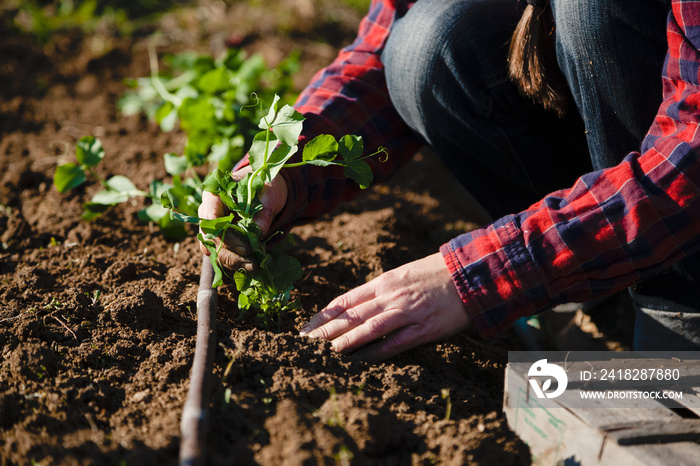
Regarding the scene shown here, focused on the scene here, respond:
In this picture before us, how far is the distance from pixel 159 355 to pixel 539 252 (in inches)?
33.3

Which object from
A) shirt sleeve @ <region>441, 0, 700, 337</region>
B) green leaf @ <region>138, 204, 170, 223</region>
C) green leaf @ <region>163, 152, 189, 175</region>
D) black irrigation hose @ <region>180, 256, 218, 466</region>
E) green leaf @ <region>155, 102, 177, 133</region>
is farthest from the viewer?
green leaf @ <region>155, 102, 177, 133</region>

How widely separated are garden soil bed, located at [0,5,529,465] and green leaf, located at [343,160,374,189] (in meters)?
0.38

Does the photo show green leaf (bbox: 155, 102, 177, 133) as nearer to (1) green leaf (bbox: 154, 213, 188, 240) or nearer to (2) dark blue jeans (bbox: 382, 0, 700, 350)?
(1) green leaf (bbox: 154, 213, 188, 240)

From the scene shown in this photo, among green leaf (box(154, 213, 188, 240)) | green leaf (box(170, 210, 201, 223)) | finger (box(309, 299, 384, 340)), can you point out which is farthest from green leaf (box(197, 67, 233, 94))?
finger (box(309, 299, 384, 340))

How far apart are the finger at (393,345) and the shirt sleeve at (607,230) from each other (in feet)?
0.44

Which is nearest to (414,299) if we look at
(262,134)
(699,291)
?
(262,134)

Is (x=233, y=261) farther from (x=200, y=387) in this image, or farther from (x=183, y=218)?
(x=200, y=387)

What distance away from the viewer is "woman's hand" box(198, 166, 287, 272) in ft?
4.39

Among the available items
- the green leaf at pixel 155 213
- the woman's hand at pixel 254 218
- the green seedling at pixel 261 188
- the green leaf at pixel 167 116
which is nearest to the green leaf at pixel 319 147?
the green seedling at pixel 261 188

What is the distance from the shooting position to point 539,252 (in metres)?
1.20

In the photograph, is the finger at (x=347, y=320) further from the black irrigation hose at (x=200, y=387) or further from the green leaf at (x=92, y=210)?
the green leaf at (x=92, y=210)

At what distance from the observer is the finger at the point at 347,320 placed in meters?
1.30

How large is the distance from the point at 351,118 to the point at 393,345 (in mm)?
677

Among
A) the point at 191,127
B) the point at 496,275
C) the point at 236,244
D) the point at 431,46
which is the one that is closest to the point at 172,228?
the point at 191,127
